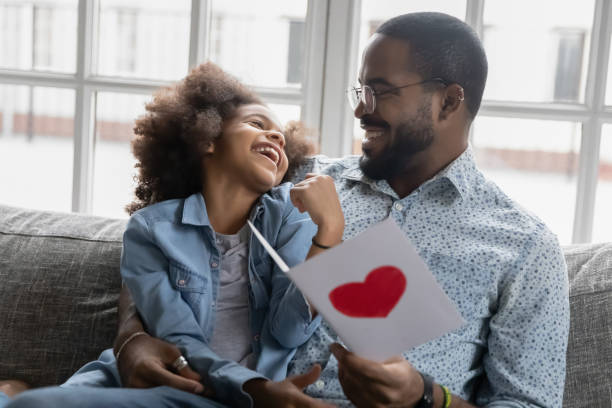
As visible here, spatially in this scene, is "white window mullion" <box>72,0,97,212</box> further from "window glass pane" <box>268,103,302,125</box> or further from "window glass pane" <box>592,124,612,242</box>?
"window glass pane" <box>592,124,612,242</box>

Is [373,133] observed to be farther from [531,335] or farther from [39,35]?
[39,35]

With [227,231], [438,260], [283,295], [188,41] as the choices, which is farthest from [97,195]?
[438,260]

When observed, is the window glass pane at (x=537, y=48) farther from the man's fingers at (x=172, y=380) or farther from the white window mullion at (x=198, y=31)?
the man's fingers at (x=172, y=380)

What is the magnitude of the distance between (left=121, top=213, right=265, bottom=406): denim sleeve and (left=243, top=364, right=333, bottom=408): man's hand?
18mm

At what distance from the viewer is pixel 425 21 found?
158cm

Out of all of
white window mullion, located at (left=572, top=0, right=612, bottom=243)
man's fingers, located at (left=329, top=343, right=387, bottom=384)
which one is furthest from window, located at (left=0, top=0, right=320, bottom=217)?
man's fingers, located at (left=329, top=343, right=387, bottom=384)

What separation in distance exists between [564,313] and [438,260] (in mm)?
264

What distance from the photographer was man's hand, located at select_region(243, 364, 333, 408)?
48.6 inches

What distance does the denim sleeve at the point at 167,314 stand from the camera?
1.29 metres

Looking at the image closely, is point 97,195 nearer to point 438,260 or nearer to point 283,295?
point 283,295

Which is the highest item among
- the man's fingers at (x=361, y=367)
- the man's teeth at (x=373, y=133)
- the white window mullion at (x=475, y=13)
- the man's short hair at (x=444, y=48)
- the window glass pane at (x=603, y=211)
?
the white window mullion at (x=475, y=13)

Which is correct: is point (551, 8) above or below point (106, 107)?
above

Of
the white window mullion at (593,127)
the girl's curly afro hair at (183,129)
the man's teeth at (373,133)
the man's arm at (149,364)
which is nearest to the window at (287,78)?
the white window mullion at (593,127)

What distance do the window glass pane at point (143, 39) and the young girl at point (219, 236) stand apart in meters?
0.70
